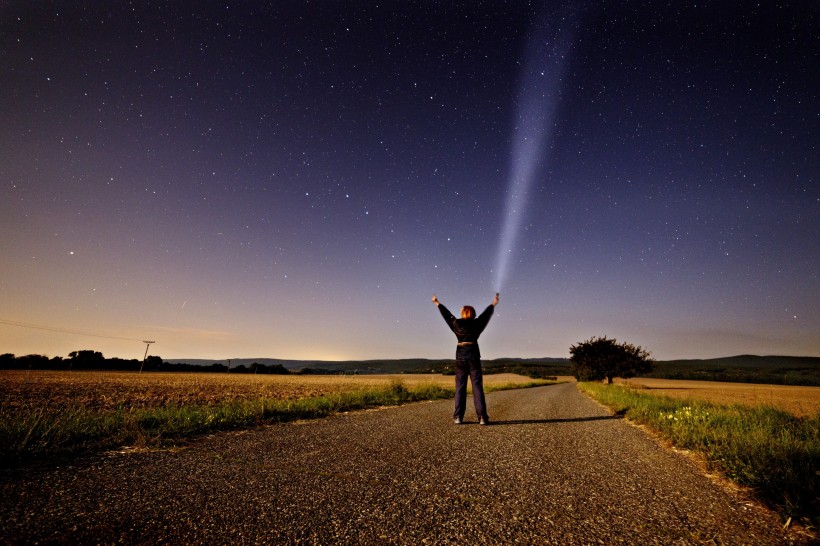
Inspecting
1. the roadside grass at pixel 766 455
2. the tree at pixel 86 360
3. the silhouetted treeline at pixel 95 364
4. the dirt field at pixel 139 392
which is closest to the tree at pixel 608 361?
the dirt field at pixel 139 392

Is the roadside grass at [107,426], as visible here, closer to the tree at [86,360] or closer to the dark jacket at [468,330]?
the dark jacket at [468,330]

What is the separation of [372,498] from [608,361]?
2172 inches

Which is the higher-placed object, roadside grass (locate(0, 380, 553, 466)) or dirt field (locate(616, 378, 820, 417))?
roadside grass (locate(0, 380, 553, 466))

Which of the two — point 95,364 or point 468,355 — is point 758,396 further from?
point 95,364

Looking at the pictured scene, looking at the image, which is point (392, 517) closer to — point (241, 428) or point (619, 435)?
point (241, 428)

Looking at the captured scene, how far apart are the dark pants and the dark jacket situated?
135mm

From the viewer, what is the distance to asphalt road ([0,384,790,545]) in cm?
206

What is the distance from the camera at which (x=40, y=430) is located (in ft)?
13.0

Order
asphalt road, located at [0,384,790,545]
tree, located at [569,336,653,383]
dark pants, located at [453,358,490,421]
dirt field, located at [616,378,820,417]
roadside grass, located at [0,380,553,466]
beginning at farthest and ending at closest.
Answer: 1. tree, located at [569,336,653,383]
2. dirt field, located at [616,378,820,417]
3. dark pants, located at [453,358,490,421]
4. roadside grass, located at [0,380,553,466]
5. asphalt road, located at [0,384,790,545]

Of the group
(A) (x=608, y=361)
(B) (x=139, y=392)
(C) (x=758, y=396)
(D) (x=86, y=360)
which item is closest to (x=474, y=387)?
(C) (x=758, y=396)

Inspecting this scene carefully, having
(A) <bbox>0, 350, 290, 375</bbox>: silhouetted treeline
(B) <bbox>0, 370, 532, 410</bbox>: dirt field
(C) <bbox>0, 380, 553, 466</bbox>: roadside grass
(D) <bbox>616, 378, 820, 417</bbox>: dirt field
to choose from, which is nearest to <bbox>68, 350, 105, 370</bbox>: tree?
(A) <bbox>0, 350, 290, 375</bbox>: silhouetted treeline

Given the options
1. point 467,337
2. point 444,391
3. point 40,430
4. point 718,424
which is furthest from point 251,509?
point 444,391

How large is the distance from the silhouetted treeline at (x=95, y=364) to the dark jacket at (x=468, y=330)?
92.9 metres

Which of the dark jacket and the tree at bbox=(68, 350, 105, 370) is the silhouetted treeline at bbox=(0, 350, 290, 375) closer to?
the tree at bbox=(68, 350, 105, 370)
